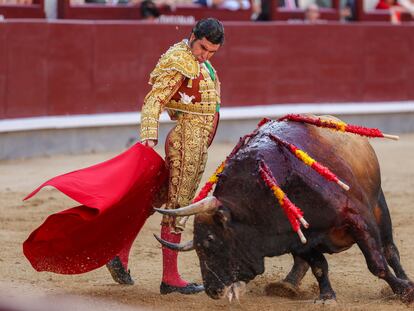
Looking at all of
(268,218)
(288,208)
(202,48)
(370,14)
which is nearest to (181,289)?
(268,218)

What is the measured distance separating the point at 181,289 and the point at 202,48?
1.07 meters

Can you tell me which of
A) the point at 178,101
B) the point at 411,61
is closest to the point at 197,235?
the point at 178,101

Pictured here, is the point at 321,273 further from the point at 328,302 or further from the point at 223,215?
the point at 223,215

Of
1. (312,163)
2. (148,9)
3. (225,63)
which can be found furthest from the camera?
(225,63)

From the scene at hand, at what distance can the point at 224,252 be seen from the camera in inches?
177

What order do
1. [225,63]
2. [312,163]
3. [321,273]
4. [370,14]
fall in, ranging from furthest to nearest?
[370,14] < [225,63] < [321,273] < [312,163]

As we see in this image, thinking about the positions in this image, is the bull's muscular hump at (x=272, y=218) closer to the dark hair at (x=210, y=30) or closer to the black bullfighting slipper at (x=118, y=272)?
the dark hair at (x=210, y=30)

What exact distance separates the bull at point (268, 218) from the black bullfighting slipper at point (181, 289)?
14.6 inches

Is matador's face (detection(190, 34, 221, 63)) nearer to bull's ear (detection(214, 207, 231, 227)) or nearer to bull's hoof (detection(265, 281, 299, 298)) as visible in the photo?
bull's ear (detection(214, 207, 231, 227))

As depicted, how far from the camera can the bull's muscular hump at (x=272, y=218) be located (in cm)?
446

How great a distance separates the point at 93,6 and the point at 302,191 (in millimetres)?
5888

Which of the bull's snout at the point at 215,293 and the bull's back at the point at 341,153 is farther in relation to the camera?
the bull's back at the point at 341,153

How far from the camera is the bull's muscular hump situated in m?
4.46

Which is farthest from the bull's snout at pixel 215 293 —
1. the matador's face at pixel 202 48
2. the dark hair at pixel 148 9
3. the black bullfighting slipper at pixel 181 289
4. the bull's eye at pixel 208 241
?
the dark hair at pixel 148 9
